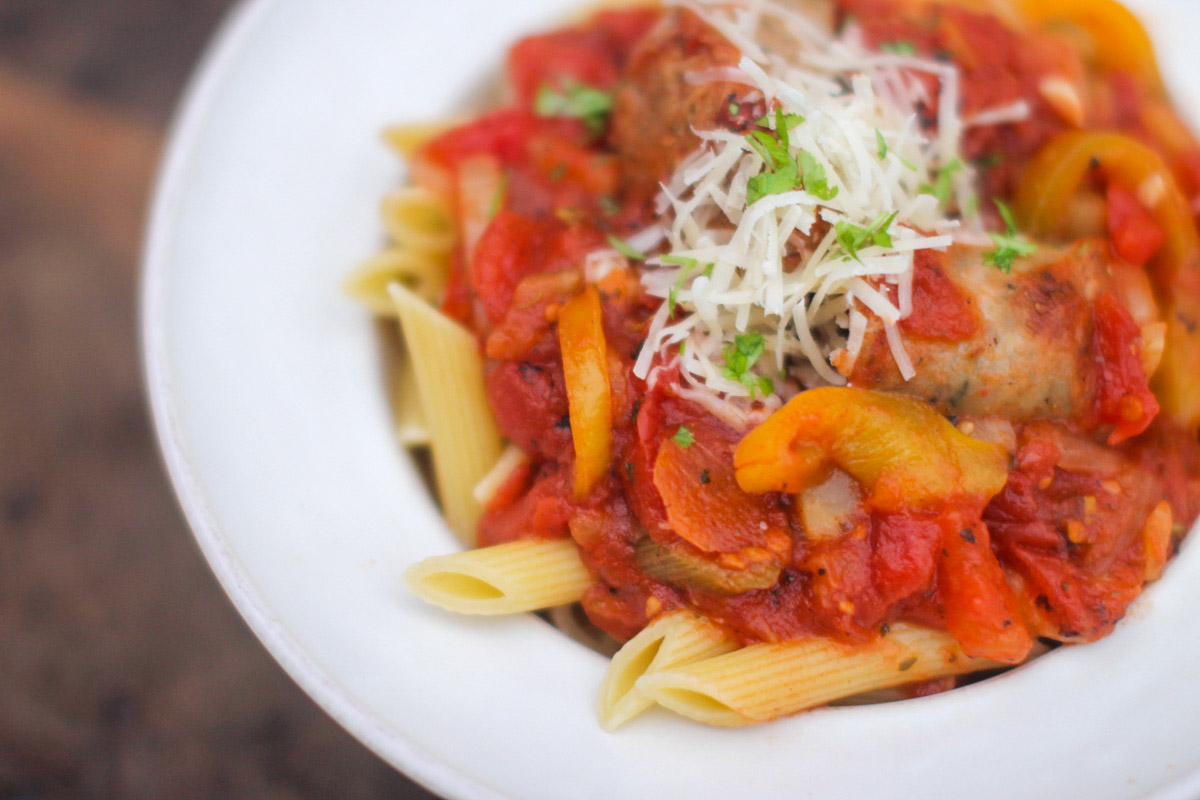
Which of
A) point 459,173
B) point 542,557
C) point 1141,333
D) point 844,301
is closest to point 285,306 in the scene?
point 459,173

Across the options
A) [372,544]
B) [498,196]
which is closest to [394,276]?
[498,196]

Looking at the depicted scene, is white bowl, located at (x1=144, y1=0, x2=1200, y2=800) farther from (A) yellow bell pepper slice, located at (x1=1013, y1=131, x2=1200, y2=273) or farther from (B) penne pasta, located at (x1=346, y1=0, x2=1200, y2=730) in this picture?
(A) yellow bell pepper slice, located at (x1=1013, y1=131, x2=1200, y2=273)

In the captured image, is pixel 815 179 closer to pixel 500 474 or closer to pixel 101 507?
pixel 500 474

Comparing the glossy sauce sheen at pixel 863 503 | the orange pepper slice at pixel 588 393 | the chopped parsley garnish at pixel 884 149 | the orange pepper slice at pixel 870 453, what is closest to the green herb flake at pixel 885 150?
the chopped parsley garnish at pixel 884 149

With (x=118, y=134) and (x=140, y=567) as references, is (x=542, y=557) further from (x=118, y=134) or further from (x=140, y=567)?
(x=118, y=134)

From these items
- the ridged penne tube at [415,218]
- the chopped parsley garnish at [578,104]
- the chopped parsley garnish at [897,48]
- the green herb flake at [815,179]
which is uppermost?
the chopped parsley garnish at [897,48]

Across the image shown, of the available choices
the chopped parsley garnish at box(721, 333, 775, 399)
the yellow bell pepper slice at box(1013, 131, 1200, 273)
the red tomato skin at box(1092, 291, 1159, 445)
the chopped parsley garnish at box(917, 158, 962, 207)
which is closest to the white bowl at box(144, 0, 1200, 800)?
the red tomato skin at box(1092, 291, 1159, 445)

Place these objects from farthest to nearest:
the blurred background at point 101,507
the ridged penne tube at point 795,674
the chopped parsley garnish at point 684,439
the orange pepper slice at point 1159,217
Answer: the blurred background at point 101,507, the orange pepper slice at point 1159,217, the chopped parsley garnish at point 684,439, the ridged penne tube at point 795,674

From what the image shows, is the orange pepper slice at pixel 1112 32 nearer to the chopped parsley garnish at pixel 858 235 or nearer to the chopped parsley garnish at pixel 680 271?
the chopped parsley garnish at pixel 858 235
